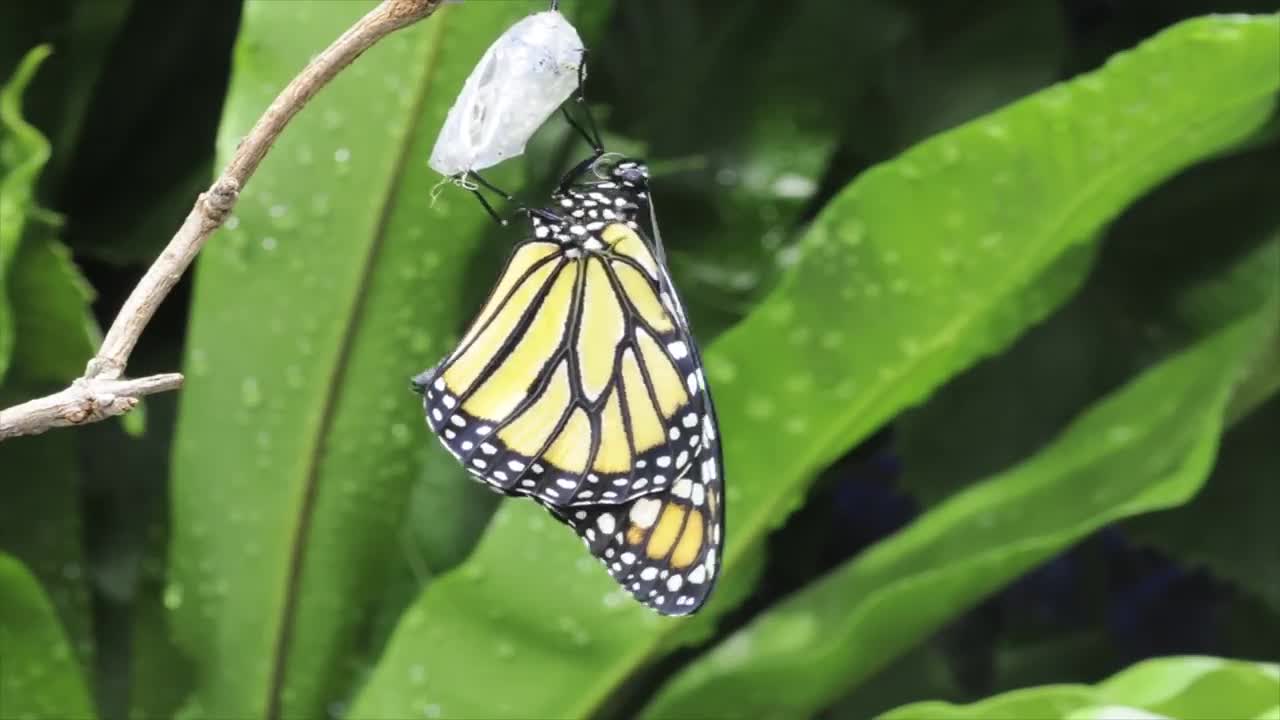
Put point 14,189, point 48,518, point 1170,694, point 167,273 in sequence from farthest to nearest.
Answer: point 48,518 < point 14,189 < point 1170,694 < point 167,273

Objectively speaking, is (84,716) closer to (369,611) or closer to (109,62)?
(369,611)

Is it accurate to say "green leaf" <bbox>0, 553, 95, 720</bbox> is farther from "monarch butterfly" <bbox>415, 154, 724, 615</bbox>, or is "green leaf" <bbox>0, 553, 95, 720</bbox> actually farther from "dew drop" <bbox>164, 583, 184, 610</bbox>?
"monarch butterfly" <bbox>415, 154, 724, 615</bbox>

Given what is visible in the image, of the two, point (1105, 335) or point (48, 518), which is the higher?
point (48, 518)

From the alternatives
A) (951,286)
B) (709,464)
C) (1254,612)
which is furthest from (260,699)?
(1254,612)

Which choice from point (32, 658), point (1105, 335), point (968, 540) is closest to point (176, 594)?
point (32, 658)

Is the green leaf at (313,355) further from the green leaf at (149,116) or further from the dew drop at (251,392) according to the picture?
the green leaf at (149,116)

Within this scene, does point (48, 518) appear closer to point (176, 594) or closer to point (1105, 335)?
point (176, 594)
